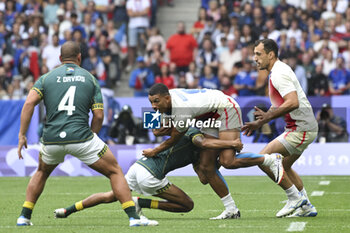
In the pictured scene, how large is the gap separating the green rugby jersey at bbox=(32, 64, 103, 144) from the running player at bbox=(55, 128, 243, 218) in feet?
3.49

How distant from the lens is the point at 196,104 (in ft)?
28.3

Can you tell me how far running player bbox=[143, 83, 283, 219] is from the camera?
27.9 feet

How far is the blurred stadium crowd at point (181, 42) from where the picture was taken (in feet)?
61.0

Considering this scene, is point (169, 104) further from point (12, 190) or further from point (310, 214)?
point (12, 190)

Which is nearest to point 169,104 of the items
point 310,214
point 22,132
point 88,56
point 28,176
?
point 22,132

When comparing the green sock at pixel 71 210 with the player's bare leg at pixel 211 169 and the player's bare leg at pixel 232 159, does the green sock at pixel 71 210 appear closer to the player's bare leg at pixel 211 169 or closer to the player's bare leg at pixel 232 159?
the player's bare leg at pixel 211 169

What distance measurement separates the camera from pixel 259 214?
9.50 m

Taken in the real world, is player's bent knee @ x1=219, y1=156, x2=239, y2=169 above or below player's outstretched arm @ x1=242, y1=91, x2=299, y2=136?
below

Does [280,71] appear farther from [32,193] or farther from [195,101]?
[32,193]

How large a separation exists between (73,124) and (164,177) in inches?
58.2

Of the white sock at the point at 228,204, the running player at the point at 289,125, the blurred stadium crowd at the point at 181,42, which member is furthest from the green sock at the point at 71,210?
the blurred stadium crowd at the point at 181,42

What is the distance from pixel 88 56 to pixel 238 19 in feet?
13.6

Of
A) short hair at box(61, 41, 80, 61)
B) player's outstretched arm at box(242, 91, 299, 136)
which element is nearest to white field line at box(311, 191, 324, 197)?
player's outstretched arm at box(242, 91, 299, 136)

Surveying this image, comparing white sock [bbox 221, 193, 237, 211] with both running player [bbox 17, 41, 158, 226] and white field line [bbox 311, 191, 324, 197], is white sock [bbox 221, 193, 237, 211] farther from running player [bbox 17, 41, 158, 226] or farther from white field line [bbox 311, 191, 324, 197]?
white field line [bbox 311, 191, 324, 197]
